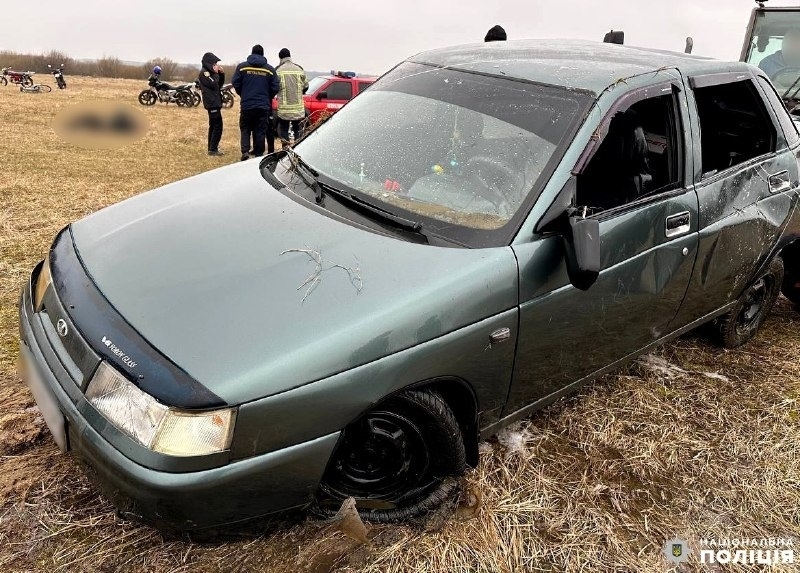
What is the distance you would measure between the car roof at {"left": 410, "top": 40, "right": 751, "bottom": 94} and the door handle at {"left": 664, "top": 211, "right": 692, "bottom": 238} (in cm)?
65

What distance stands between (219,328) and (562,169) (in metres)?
1.37

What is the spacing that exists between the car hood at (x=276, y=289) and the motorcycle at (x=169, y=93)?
20446mm

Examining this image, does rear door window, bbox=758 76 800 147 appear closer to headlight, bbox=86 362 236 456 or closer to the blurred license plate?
headlight, bbox=86 362 236 456

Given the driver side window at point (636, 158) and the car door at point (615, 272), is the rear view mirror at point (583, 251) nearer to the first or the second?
the car door at point (615, 272)

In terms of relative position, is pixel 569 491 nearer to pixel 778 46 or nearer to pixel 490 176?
pixel 490 176

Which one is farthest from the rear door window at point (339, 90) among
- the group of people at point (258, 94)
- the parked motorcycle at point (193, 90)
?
the parked motorcycle at point (193, 90)

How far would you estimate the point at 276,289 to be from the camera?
74.4 inches

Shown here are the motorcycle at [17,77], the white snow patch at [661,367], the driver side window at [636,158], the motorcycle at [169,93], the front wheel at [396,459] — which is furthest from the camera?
the motorcycle at [17,77]

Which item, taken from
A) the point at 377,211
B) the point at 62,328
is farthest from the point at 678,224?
the point at 62,328

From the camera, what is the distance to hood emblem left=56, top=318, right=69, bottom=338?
6.29ft

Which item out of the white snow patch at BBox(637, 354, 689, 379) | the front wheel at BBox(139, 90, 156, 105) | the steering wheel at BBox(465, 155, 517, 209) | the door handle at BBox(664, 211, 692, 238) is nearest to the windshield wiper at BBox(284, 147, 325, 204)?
the steering wheel at BBox(465, 155, 517, 209)

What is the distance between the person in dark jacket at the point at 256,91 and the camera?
8.97 meters

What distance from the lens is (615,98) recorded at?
7.88 feet

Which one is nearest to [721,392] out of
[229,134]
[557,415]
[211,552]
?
[557,415]
